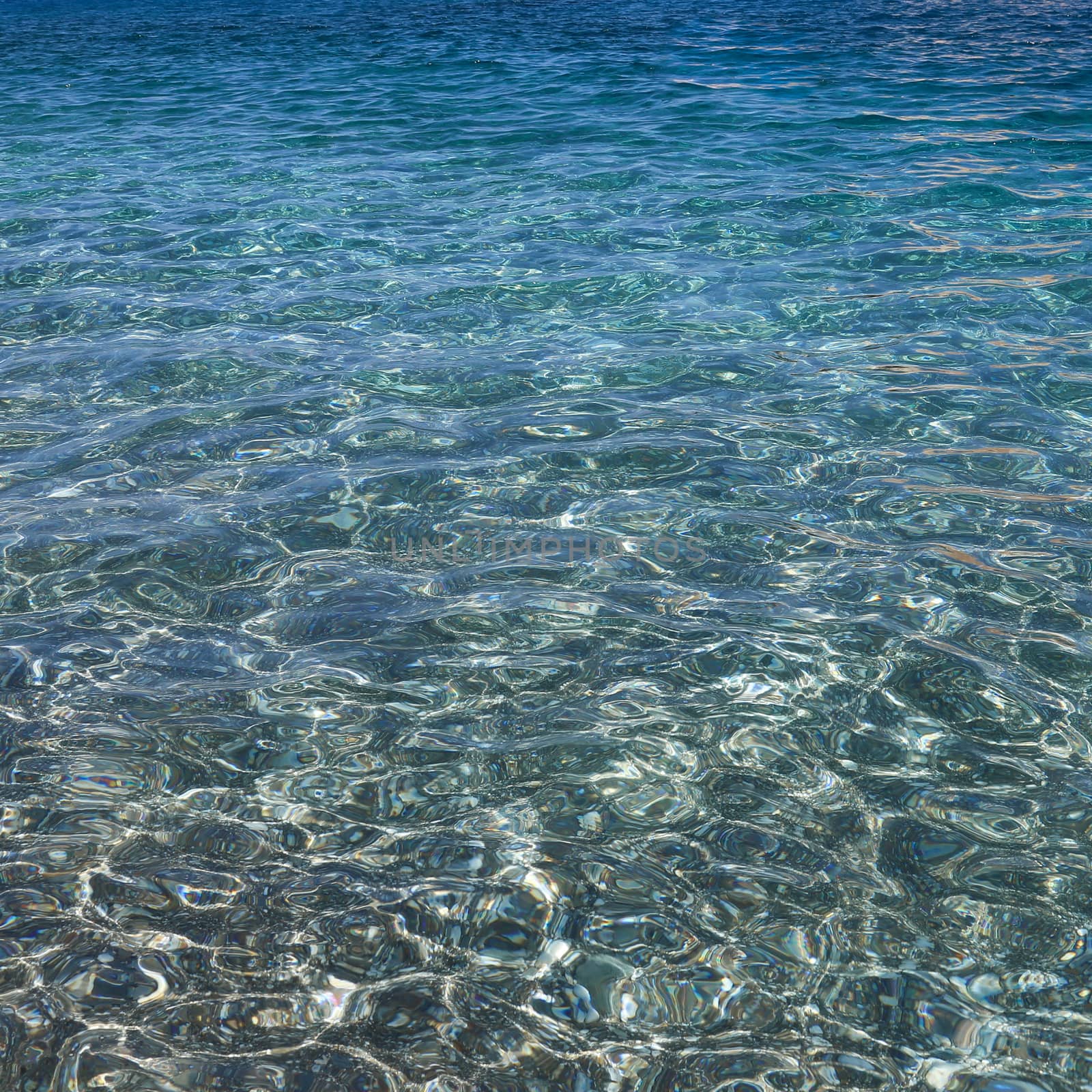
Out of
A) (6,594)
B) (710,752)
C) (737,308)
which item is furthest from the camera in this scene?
(737,308)

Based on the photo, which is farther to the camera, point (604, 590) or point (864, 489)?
point (864, 489)

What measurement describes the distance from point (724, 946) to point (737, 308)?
6.03 meters

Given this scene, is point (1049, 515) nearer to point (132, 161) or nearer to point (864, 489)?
point (864, 489)

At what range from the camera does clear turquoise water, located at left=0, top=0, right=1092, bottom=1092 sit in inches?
120

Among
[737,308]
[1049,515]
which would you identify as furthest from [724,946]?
[737,308]

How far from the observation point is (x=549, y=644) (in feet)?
15.3

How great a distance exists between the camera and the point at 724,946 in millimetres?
3232

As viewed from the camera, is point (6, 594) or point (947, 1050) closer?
point (947, 1050)

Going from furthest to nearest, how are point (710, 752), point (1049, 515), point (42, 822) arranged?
point (1049, 515) → point (710, 752) → point (42, 822)

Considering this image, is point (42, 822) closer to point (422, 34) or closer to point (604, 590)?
point (604, 590)

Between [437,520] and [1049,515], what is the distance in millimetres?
3120

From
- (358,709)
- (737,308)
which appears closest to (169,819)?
(358,709)

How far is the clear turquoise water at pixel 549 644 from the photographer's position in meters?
3.06

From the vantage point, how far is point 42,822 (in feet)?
12.1
